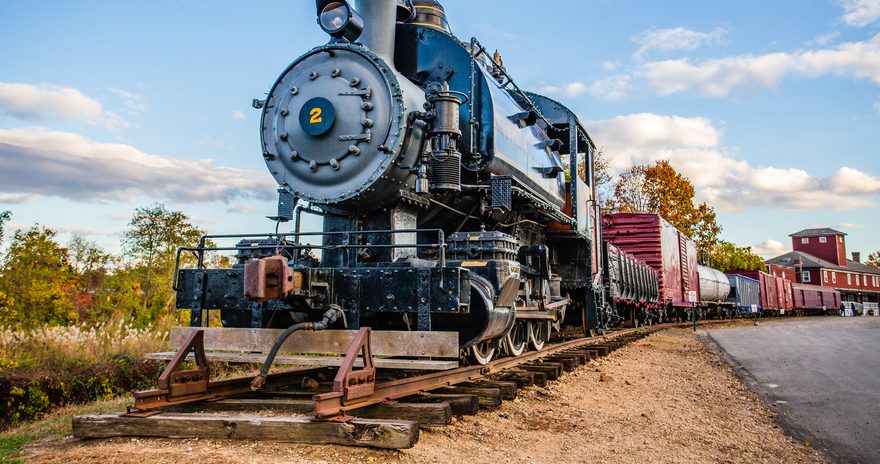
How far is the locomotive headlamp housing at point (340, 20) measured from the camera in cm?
684

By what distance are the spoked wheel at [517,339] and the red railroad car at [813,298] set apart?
44355mm

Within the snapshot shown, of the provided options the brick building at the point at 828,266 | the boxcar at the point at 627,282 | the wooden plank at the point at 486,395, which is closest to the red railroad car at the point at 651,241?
the boxcar at the point at 627,282

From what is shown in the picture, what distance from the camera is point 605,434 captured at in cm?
533

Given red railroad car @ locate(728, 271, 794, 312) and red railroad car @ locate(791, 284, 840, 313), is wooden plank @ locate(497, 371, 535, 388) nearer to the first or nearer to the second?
red railroad car @ locate(728, 271, 794, 312)

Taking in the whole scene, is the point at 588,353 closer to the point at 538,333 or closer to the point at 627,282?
the point at 538,333

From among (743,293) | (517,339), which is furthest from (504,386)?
(743,293)

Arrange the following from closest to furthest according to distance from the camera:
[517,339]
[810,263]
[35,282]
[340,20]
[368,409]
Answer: [368,409] < [340,20] < [517,339] < [35,282] < [810,263]

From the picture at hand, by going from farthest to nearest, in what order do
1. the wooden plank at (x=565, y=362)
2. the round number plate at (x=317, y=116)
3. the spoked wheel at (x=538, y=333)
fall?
1. the spoked wheel at (x=538, y=333)
2. the wooden plank at (x=565, y=362)
3. the round number plate at (x=317, y=116)

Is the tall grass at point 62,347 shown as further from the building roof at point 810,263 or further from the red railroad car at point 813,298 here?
the building roof at point 810,263

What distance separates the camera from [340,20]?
688cm

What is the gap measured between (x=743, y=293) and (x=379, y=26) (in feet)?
103

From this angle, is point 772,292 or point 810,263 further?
point 810,263

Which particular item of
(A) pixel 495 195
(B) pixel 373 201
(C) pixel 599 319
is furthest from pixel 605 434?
(C) pixel 599 319

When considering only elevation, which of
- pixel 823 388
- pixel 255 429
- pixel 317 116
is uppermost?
pixel 317 116
